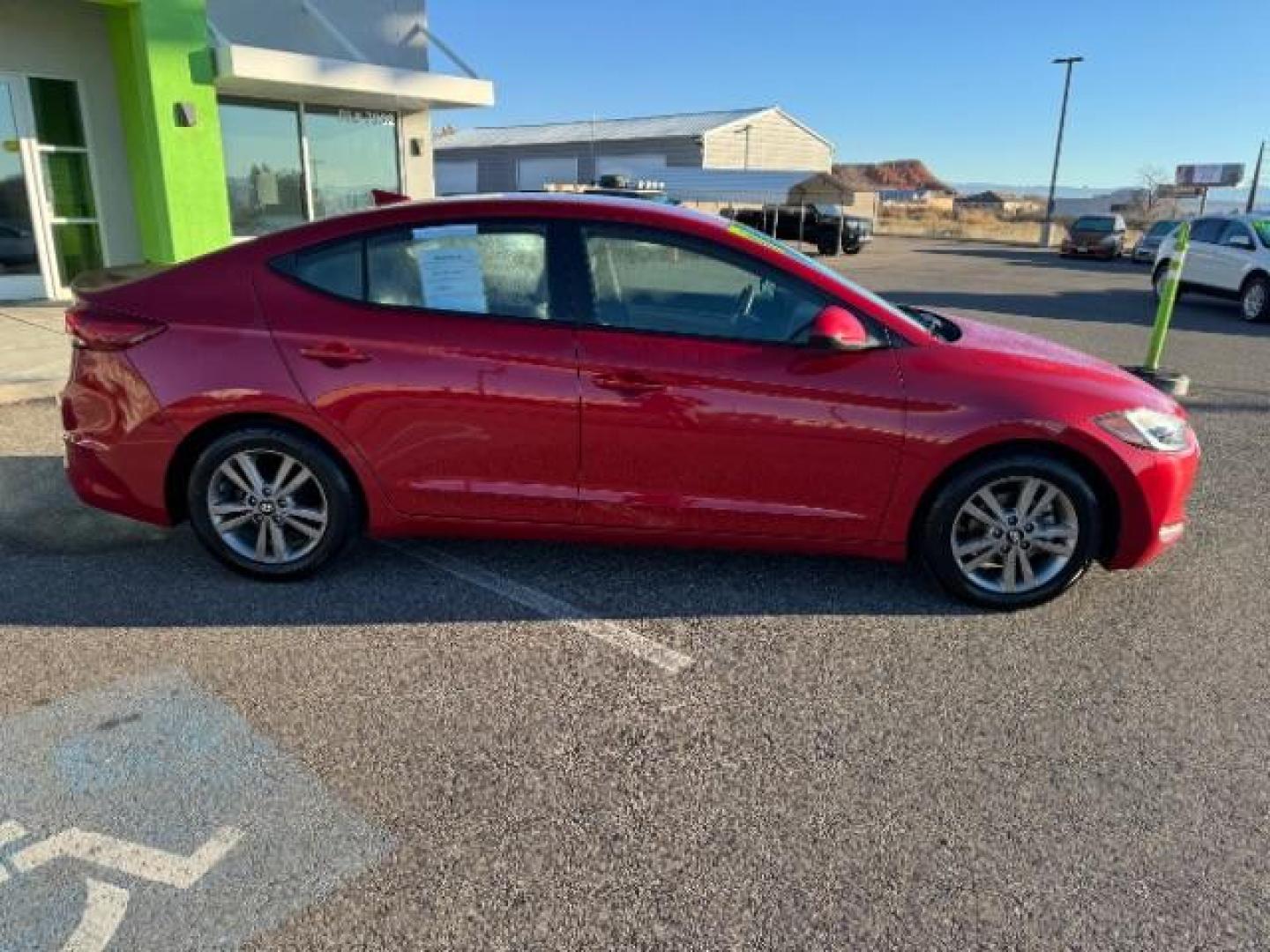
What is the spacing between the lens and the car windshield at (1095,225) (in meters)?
31.0

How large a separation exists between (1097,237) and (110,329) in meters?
33.5

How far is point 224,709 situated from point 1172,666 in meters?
3.43

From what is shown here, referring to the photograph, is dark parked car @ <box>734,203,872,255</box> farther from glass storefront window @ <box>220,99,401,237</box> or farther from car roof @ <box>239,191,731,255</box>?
car roof @ <box>239,191,731,255</box>

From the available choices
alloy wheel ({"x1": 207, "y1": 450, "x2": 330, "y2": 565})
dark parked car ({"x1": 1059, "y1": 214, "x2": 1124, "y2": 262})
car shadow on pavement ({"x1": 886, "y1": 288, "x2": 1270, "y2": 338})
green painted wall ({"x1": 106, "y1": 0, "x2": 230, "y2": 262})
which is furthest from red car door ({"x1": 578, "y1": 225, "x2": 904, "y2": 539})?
dark parked car ({"x1": 1059, "y1": 214, "x2": 1124, "y2": 262})

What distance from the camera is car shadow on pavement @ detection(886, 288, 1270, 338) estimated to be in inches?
537

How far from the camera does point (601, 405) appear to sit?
352 cm

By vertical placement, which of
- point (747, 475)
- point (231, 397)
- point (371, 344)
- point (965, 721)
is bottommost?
point (965, 721)

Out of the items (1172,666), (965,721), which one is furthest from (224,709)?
(1172,666)

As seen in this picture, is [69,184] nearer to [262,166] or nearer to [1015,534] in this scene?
[262,166]

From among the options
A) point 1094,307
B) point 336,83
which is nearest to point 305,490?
point 336,83

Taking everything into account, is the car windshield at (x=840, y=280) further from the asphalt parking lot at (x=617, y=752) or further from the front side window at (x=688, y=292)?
the asphalt parking lot at (x=617, y=752)

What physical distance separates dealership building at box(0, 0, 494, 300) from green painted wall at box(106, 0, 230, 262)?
17 mm

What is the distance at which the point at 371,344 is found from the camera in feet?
11.7

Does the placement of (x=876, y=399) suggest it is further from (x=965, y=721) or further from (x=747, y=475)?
(x=965, y=721)
